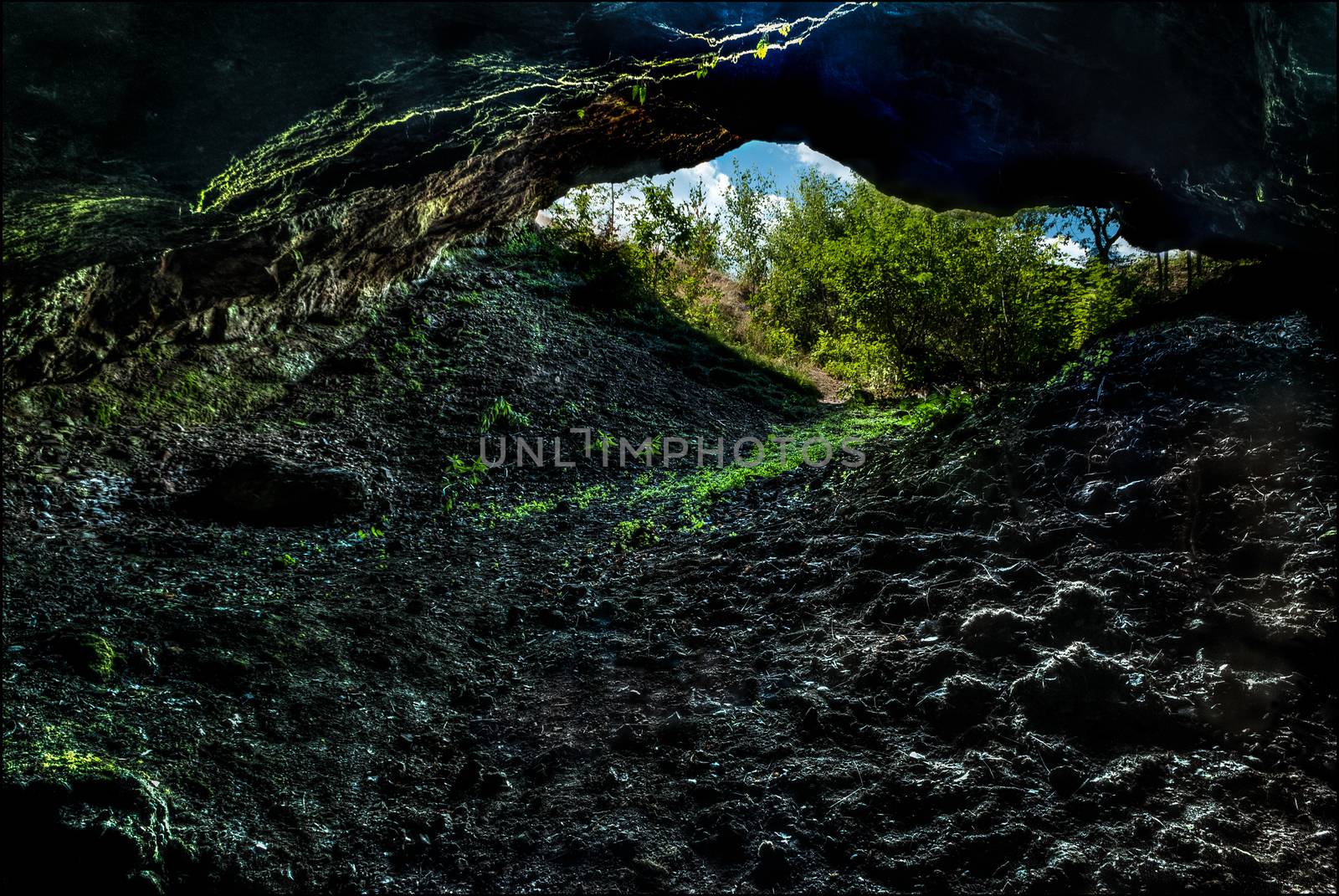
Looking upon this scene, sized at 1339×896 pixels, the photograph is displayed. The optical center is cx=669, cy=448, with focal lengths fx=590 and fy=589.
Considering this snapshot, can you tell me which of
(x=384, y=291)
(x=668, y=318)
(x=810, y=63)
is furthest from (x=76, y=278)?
(x=668, y=318)

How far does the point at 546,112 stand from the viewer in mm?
5168

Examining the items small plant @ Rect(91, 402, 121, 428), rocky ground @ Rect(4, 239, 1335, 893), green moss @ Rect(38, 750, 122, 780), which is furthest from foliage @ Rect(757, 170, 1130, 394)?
small plant @ Rect(91, 402, 121, 428)

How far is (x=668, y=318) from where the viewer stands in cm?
1363

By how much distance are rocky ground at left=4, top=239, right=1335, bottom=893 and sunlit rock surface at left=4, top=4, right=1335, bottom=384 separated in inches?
55.0

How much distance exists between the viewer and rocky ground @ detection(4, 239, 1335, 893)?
2.38 m

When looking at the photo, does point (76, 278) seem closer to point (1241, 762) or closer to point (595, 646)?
point (595, 646)

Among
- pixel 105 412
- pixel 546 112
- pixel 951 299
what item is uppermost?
pixel 546 112

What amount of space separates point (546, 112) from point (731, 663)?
4774mm

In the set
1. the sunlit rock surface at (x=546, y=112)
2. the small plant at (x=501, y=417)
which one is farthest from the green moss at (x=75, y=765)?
the small plant at (x=501, y=417)

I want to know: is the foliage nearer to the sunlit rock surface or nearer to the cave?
the cave

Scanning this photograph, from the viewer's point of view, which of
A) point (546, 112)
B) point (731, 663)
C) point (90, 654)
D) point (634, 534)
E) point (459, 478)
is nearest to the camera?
point (90, 654)

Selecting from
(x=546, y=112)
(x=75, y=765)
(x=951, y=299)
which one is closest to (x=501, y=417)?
(x=546, y=112)

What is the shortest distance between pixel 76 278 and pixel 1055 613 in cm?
768

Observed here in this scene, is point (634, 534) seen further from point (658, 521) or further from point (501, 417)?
point (501, 417)
